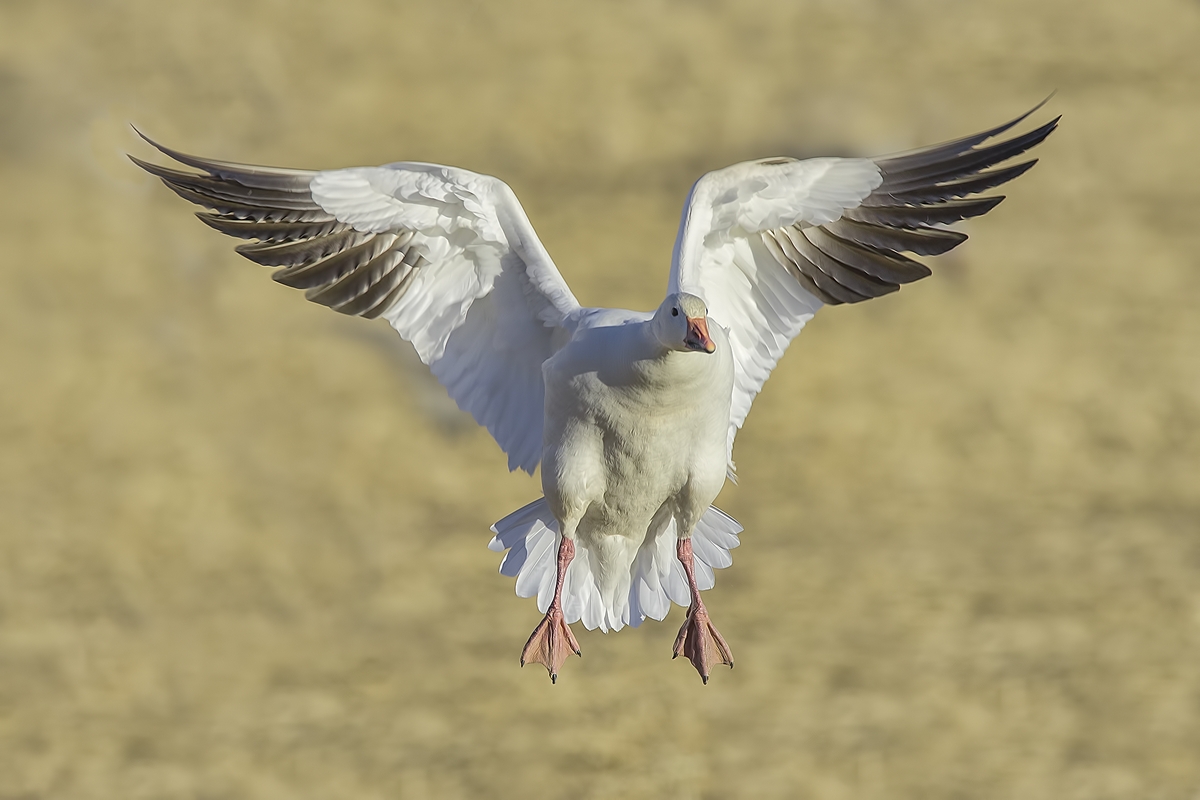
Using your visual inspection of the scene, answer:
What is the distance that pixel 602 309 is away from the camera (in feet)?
18.6

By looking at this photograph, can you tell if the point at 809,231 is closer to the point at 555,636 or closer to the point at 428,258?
the point at 428,258

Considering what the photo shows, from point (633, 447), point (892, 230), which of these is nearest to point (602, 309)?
point (633, 447)

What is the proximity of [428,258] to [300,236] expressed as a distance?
49 cm

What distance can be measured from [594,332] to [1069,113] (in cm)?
1216

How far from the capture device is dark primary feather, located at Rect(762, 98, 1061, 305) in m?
6.03

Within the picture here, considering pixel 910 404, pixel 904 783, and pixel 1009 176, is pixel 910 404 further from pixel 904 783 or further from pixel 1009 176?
pixel 1009 176

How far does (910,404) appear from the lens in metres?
14.0

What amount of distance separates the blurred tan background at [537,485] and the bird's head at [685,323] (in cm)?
615

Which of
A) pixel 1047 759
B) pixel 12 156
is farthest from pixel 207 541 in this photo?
pixel 1047 759

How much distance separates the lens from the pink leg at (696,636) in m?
5.98

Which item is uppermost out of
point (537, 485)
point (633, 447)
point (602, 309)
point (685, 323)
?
point (537, 485)

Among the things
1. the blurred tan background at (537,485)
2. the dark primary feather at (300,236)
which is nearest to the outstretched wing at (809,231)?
the dark primary feather at (300,236)

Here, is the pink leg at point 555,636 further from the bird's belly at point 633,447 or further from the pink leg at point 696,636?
the pink leg at point 696,636

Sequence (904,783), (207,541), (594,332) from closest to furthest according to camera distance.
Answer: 1. (594,332)
2. (904,783)
3. (207,541)
